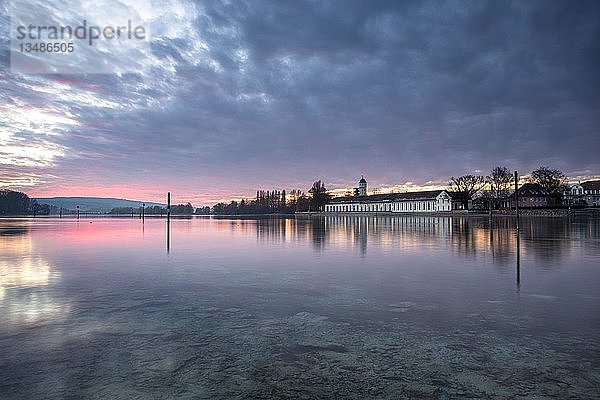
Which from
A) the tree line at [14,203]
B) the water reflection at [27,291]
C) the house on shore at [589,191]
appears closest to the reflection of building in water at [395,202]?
the house on shore at [589,191]

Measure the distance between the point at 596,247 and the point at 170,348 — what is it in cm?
2082

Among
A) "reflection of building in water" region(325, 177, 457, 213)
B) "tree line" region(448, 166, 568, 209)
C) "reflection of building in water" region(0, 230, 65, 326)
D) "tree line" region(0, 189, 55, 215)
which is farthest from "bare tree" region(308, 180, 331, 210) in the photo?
"reflection of building in water" region(0, 230, 65, 326)

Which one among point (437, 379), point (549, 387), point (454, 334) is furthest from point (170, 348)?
point (549, 387)

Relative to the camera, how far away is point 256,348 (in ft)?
18.2

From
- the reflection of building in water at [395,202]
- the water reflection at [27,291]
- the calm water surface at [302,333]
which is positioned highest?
the reflection of building in water at [395,202]

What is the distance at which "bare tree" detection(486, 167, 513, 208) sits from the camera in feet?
372

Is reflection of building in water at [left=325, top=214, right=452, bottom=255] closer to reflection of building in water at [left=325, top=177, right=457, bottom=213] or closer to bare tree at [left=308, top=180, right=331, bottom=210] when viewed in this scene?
reflection of building in water at [left=325, top=177, right=457, bottom=213]

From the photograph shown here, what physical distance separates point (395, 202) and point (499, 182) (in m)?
41.8

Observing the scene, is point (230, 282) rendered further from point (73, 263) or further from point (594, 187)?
point (594, 187)

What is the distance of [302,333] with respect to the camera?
6277mm

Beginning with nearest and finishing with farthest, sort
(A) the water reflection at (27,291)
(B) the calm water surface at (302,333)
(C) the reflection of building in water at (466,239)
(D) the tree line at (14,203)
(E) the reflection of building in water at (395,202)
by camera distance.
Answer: (B) the calm water surface at (302,333)
(A) the water reflection at (27,291)
(C) the reflection of building in water at (466,239)
(E) the reflection of building in water at (395,202)
(D) the tree line at (14,203)

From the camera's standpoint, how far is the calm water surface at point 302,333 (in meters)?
4.39

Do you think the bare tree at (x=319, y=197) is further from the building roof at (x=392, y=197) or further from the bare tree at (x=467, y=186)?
the bare tree at (x=467, y=186)

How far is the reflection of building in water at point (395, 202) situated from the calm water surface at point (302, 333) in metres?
118
